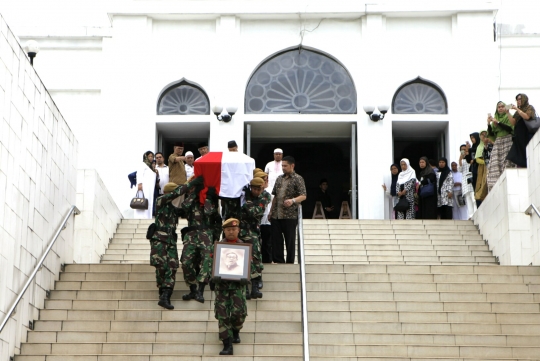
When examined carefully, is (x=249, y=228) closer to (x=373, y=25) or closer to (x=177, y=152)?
(x=177, y=152)

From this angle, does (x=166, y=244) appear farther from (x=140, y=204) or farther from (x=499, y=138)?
(x=499, y=138)

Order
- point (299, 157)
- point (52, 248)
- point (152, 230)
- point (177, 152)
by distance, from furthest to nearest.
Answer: point (299, 157)
point (177, 152)
point (52, 248)
point (152, 230)

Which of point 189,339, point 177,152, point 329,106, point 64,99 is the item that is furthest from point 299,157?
point 189,339

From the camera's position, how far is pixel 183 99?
2316 centimetres

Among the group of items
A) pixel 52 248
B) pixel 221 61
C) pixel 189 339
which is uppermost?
pixel 221 61

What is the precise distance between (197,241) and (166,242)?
394 millimetres

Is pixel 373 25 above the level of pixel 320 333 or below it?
above

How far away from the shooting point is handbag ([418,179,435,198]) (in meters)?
19.5

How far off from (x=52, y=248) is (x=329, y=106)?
10.2m

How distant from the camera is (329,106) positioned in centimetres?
2298

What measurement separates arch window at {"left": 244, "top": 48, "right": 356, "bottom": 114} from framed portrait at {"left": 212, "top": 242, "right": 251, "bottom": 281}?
11643 mm

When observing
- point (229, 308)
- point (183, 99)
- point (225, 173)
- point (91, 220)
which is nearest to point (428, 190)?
point (183, 99)

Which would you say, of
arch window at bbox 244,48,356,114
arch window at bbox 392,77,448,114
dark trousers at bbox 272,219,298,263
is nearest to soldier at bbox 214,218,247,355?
dark trousers at bbox 272,219,298,263

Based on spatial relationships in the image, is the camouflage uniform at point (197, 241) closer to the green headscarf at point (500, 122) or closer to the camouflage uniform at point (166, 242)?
the camouflage uniform at point (166, 242)
